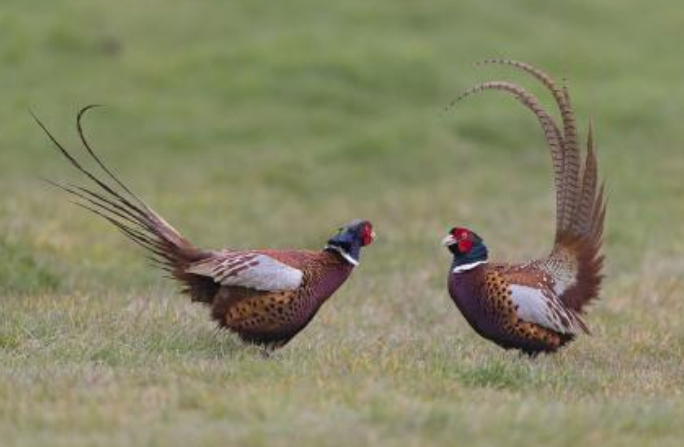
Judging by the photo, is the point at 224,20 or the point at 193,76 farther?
the point at 224,20

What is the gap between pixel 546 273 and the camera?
342 inches

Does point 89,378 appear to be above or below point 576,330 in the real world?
below

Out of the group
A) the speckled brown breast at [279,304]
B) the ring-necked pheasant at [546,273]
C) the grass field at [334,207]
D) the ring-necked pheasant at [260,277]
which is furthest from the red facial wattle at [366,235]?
the grass field at [334,207]

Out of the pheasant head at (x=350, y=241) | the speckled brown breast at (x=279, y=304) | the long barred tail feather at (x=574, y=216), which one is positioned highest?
the long barred tail feather at (x=574, y=216)

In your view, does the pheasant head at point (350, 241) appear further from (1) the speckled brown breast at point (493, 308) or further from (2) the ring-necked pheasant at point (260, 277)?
(1) the speckled brown breast at point (493, 308)

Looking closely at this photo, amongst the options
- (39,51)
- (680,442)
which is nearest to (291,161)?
(39,51)

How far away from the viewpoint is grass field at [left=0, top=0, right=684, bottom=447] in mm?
6133

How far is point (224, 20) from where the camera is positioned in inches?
955

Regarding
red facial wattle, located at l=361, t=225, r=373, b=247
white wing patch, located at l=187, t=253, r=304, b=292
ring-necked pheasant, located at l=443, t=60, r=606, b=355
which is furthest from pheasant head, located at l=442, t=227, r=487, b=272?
white wing patch, located at l=187, t=253, r=304, b=292

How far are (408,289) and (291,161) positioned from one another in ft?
22.5

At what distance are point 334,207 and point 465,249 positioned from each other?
815 centimetres

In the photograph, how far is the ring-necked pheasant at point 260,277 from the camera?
7.82 meters

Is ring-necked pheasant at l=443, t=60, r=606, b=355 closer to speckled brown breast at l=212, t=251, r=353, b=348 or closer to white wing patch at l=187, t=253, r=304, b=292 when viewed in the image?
speckled brown breast at l=212, t=251, r=353, b=348

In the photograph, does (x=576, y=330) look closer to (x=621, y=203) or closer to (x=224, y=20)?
(x=621, y=203)
